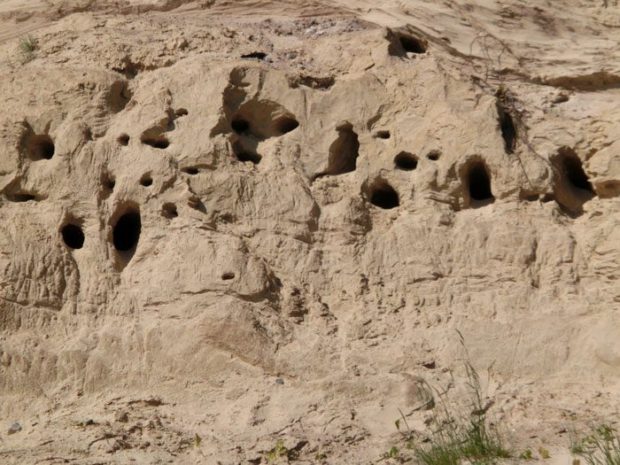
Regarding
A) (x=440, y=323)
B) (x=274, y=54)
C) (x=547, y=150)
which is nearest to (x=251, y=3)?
(x=274, y=54)

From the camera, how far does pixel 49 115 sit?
784 cm

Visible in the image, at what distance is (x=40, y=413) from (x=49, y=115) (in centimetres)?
223

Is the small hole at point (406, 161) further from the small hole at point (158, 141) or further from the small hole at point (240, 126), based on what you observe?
the small hole at point (158, 141)

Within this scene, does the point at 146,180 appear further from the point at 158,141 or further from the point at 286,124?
the point at 286,124

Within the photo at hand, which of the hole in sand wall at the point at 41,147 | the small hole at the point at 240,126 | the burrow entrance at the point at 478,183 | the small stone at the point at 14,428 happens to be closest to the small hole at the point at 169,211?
the small hole at the point at 240,126

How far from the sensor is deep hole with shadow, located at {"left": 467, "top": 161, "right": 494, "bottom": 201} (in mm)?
7668

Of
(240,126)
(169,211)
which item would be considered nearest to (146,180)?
(169,211)

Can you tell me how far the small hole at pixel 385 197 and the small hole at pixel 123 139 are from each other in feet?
5.62

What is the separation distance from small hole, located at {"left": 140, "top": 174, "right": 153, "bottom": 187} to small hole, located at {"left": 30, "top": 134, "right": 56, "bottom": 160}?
27.9 inches

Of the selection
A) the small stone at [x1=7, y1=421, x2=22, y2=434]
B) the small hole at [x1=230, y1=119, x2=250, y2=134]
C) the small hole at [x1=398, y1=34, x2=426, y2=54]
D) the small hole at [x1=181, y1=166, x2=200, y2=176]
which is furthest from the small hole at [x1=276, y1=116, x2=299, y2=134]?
the small stone at [x1=7, y1=421, x2=22, y2=434]

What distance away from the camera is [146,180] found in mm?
7570

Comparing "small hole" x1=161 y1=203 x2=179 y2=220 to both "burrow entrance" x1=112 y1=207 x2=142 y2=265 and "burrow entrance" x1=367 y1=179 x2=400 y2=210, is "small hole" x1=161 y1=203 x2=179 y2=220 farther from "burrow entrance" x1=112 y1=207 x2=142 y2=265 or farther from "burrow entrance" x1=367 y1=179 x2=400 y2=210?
"burrow entrance" x1=367 y1=179 x2=400 y2=210

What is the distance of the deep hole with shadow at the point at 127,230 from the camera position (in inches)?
299

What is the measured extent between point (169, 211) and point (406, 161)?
Result: 1.65 metres
